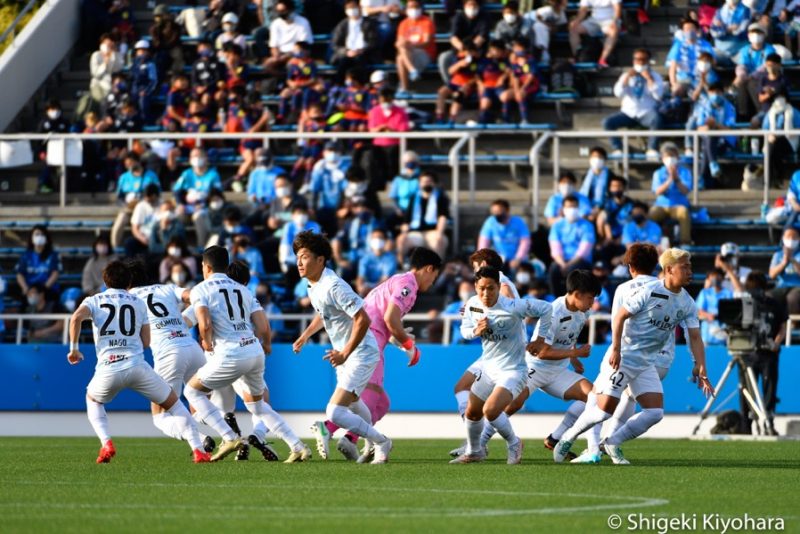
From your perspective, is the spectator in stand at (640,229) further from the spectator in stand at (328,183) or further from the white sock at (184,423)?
the white sock at (184,423)

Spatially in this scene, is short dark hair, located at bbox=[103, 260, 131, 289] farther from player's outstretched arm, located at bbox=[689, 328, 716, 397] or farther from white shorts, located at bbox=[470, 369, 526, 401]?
player's outstretched arm, located at bbox=[689, 328, 716, 397]

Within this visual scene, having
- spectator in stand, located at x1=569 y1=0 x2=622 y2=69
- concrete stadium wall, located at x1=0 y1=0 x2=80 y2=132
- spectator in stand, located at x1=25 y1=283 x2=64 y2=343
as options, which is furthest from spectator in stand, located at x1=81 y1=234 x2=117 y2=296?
Answer: spectator in stand, located at x1=569 y1=0 x2=622 y2=69

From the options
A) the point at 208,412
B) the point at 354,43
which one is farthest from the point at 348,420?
the point at 354,43

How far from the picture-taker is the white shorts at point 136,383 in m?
15.1

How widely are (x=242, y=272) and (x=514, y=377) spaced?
313 centimetres

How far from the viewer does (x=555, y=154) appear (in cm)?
2589

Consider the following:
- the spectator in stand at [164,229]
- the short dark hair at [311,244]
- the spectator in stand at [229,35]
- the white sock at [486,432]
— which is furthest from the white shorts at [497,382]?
the spectator in stand at [229,35]

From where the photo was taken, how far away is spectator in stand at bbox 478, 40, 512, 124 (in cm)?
2728

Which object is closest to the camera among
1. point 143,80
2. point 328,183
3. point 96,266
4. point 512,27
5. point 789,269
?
point 789,269

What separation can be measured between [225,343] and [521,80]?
13058 mm

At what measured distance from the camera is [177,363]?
16312 mm

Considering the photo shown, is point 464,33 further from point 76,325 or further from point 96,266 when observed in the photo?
point 76,325

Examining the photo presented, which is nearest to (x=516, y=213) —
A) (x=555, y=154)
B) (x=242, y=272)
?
(x=555, y=154)

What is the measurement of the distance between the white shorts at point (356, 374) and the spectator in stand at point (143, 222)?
11650 mm
